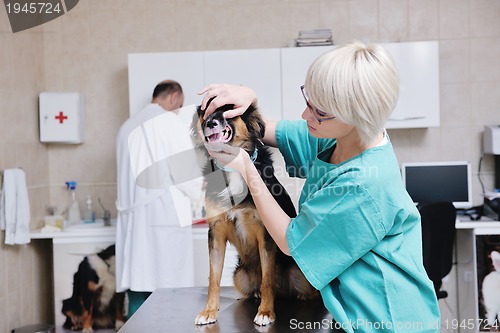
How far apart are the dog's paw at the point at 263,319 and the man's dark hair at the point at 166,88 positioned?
2.55 m

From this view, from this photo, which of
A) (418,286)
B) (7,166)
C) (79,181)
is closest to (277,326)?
(418,286)

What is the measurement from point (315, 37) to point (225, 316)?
290 cm

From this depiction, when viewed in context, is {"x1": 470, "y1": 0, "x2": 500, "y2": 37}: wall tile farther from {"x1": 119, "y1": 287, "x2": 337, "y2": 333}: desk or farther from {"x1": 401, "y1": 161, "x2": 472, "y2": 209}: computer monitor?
{"x1": 119, "y1": 287, "x2": 337, "y2": 333}: desk

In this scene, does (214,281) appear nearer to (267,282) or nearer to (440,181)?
(267,282)

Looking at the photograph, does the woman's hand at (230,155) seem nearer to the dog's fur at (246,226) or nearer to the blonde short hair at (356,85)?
the dog's fur at (246,226)

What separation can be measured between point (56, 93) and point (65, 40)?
0.50m

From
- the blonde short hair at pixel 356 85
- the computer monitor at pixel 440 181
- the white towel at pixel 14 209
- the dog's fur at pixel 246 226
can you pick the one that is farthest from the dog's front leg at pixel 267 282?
the computer monitor at pixel 440 181

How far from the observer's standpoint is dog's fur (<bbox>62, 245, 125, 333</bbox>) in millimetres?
3791

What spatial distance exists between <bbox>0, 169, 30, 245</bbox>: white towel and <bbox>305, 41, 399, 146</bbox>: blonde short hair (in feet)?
9.26

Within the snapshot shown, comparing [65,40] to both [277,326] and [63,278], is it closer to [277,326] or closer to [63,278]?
[63,278]

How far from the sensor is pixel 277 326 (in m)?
1.27

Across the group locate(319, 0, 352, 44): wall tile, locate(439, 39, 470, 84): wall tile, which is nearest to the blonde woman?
locate(319, 0, 352, 44): wall tile

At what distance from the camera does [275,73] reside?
3883 millimetres

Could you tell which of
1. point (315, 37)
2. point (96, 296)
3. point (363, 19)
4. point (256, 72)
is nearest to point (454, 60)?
point (363, 19)
